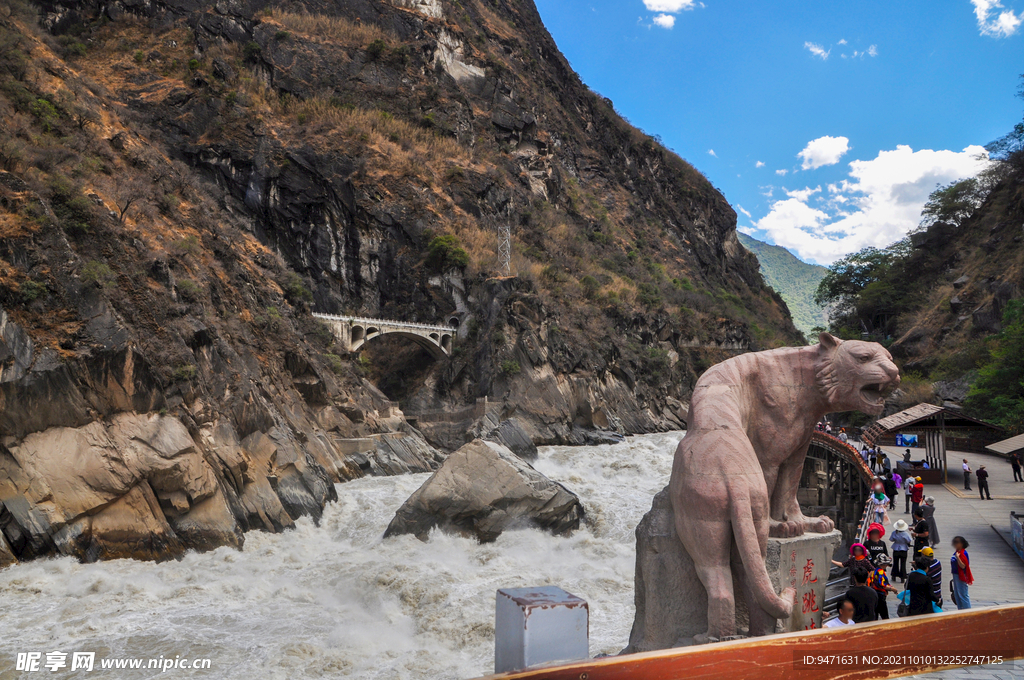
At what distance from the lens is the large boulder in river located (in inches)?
622

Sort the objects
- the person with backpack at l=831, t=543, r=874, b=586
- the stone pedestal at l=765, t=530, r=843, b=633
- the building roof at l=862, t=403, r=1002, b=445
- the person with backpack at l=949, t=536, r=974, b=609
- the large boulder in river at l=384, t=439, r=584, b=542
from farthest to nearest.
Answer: the building roof at l=862, t=403, r=1002, b=445 < the large boulder in river at l=384, t=439, r=584, b=542 < the person with backpack at l=949, t=536, r=974, b=609 < the person with backpack at l=831, t=543, r=874, b=586 < the stone pedestal at l=765, t=530, r=843, b=633

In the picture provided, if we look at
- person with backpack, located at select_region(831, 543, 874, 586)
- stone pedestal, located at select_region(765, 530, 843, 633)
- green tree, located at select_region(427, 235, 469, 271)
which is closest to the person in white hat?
person with backpack, located at select_region(831, 543, 874, 586)

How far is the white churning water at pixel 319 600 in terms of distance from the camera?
10.4m

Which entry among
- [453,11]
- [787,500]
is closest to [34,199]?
[787,500]

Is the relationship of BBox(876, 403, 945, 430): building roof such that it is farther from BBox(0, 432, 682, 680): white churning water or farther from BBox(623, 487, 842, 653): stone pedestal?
BBox(623, 487, 842, 653): stone pedestal

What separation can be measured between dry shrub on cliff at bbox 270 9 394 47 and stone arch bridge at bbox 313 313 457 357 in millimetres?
32364

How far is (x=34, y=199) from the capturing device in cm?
1728

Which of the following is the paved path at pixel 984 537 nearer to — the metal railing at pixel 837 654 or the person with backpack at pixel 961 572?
the metal railing at pixel 837 654

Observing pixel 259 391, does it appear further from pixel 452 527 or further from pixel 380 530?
pixel 452 527

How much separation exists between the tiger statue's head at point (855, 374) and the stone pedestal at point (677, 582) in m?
1.19

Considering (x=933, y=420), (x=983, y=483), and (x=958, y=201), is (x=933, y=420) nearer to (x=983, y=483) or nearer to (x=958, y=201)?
(x=983, y=483)

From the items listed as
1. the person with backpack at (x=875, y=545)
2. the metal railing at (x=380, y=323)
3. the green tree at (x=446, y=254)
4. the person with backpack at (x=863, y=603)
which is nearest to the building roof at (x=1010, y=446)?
the person with backpack at (x=875, y=545)

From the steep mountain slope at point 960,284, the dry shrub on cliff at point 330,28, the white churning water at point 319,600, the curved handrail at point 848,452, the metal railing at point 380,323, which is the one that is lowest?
the white churning water at point 319,600

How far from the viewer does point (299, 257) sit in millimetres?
46719
